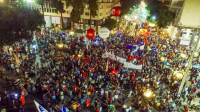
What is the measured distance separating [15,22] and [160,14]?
25890mm

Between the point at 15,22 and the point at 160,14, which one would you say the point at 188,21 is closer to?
the point at 160,14

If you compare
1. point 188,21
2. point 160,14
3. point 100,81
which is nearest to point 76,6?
point 100,81

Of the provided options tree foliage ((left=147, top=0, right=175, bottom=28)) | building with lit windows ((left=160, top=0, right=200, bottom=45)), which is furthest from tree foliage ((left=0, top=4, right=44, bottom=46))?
building with lit windows ((left=160, top=0, right=200, bottom=45))

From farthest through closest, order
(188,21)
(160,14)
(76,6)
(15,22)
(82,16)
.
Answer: (82,16), (160,14), (188,21), (76,6), (15,22)

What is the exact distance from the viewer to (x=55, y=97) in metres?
13.4

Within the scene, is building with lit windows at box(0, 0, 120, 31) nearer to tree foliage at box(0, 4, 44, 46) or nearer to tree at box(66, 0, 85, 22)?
tree at box(66, 0, 85, 22)

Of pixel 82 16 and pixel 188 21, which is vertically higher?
pixel 188 21

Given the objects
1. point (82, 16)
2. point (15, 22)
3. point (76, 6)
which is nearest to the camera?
point (15, 22)

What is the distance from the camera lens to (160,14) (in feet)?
102

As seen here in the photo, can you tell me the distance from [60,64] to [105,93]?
701 cm

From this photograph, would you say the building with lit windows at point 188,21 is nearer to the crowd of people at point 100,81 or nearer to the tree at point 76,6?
the crowd of people at point 100,81

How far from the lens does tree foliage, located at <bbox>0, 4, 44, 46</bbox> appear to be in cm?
1510

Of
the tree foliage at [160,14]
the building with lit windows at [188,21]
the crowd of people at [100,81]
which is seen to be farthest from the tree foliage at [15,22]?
the building with lit windows at [188,21]

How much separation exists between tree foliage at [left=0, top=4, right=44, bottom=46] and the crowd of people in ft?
10.3
